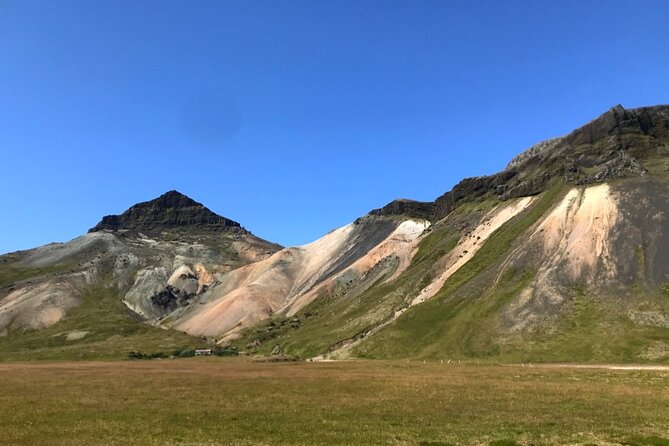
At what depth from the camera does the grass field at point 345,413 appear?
2803 cm

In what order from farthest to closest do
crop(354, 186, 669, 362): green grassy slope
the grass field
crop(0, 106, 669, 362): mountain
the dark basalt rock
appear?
the dark basalt rock
crop(0, 106, 669, 362): mountain
crop(354, 186, 669, 362): green grassy slope
the grass field

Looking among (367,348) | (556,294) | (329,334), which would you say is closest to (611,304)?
A: (556,294)

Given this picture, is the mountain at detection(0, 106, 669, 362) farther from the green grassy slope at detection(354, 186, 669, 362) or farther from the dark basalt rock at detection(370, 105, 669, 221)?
the dark basalt rock at detection(370, 105, 669, 221)

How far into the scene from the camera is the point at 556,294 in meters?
117

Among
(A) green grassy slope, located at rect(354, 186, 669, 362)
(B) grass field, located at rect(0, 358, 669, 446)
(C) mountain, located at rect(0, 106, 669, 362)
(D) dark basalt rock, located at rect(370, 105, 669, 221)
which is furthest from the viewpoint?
(D) dark basalt rock, located at rect(370, 105, 669, 221)

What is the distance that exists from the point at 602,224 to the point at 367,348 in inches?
2688

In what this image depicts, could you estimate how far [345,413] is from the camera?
36625 mm

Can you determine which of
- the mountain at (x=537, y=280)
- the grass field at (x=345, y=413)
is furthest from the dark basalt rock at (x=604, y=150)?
the grass field at (x=345, y=413)

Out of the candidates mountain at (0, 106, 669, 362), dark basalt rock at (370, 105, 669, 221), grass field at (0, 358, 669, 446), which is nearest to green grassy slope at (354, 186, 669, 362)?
mountain at (0, 106, 669, 362)

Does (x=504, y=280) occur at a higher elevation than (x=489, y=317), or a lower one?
higher

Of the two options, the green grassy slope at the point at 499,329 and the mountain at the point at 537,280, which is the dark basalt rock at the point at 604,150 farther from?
the green grassy slope at the point at 499,329

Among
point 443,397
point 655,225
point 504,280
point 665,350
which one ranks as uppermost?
point 655,225

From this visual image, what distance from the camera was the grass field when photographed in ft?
92.0

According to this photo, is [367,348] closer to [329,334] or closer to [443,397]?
[329,334]
